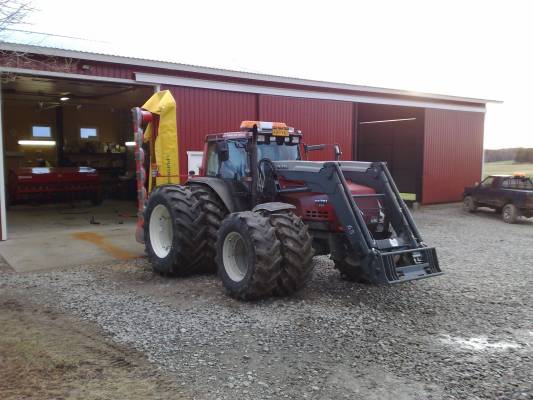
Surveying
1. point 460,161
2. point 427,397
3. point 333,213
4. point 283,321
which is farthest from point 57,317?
point 460,161

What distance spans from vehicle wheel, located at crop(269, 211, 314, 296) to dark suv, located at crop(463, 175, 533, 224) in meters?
10.1

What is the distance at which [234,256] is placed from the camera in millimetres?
6109

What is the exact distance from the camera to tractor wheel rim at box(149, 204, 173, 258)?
7.44 metres

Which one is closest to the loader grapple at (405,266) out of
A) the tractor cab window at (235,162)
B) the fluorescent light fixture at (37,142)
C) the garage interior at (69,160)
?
the tractor cab window at (235,162)

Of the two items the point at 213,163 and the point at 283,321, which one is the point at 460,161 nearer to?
the point at 213,163

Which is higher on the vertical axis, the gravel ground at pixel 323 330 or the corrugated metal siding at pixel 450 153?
the corrugated metal siding at pixel 450 153

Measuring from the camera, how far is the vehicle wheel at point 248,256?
17.9ft

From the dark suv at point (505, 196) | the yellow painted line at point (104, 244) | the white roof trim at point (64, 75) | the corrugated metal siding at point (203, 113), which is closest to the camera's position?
the yellow painted line at point (104, 244)

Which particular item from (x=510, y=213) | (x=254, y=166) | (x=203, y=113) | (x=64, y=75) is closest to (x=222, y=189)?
(x=254, y=166)

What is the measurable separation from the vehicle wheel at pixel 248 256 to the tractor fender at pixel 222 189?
0.83m

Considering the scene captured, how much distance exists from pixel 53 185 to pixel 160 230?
914 centimetres

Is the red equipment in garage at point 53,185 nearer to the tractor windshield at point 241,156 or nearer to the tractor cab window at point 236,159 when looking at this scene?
the tractor windshield at point 241,156

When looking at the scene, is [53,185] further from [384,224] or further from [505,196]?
[505,196]

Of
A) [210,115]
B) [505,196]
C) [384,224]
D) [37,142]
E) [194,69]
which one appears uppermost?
[194,69]
